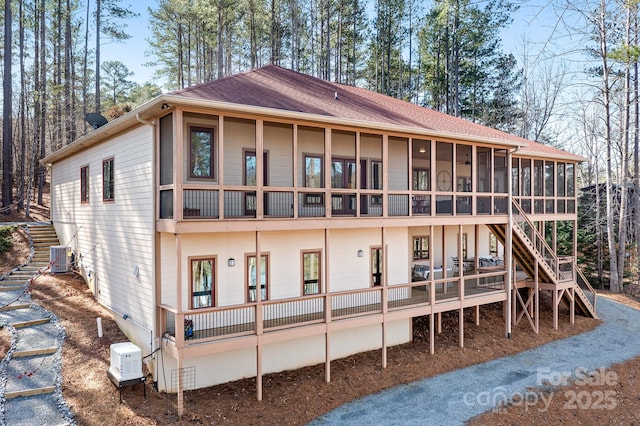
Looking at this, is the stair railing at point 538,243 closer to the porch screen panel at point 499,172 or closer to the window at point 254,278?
the porch screen panel at point 499,172

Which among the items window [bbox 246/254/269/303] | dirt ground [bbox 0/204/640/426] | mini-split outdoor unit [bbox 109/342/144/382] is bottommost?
dirt ground [bbox 0/204/640/426]

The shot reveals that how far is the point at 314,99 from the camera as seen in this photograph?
40.5 feet

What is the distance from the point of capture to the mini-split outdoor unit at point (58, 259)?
50.1 feet

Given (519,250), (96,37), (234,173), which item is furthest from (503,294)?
(96,37)

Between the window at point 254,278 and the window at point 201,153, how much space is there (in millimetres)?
2586

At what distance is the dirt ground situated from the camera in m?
8.84

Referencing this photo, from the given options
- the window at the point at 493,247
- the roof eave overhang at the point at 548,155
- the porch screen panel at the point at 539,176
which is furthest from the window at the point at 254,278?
the porch screen panel at the point at 539,176

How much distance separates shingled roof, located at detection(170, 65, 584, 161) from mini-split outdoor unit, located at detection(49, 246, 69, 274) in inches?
372

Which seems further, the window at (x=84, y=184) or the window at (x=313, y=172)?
the window at (x=84, y=184)

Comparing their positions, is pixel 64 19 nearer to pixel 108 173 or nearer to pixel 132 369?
pixel 108 173

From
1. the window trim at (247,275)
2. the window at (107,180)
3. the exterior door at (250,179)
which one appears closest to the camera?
the exterior door at (250,179)

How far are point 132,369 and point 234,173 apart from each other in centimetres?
540

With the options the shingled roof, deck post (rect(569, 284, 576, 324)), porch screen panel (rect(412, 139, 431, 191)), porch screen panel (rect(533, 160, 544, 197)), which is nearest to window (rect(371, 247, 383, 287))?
porch screen panel (rect(412, 139, 431, 191))

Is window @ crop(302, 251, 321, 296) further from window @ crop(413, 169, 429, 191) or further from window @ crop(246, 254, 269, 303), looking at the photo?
window @ crop(413, 169, 429, 191)
